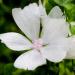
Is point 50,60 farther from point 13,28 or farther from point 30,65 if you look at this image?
point 13,28

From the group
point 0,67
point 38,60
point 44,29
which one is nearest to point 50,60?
point 38,60

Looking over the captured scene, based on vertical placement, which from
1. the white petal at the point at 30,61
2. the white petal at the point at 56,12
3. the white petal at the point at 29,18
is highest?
the white petal at the point at 56,12

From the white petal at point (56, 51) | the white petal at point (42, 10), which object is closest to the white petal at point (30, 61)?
the white petal at point (56, 51)

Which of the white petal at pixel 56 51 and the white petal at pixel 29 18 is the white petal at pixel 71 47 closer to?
the white petal at pixel 56 51

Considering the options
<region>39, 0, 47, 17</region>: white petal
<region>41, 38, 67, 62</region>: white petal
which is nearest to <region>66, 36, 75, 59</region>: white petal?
<region>41, 38, 67, 62</region>: white petal

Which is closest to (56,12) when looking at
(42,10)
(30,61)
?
(42,10)
